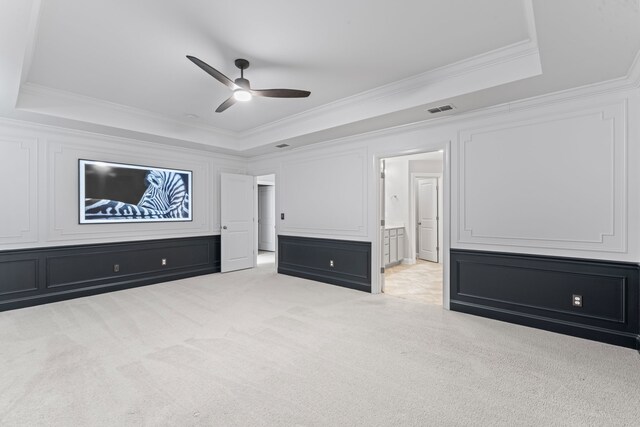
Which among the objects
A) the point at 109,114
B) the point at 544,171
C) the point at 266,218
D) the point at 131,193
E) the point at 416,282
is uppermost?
the point at 109,114

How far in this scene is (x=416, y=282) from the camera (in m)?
5.27

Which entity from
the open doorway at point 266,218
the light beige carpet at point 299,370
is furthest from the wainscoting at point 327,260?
the open doorway at point 266,218

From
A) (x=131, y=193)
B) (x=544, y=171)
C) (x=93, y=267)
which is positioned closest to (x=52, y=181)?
(x=131, y=193)

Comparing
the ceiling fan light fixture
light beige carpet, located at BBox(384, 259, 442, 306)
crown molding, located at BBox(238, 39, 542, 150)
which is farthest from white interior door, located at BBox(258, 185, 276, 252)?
the ceiling fan light fixture

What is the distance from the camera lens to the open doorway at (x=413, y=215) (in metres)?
6.49

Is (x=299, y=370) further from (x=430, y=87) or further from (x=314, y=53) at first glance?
(x=430, y=87)

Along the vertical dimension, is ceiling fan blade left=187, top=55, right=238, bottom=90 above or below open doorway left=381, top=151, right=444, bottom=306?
above

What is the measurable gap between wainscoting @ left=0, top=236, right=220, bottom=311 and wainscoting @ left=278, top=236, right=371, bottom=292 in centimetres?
157

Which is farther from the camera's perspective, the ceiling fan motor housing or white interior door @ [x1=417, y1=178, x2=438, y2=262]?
white interior door @ [x1=417, y1=178, x2=438, y2=262]

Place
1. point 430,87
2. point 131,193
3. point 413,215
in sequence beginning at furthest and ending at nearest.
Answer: point 413,215 → point 131,193 → point 430,87

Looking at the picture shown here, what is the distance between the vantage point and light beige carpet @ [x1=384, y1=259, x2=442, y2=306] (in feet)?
14.5

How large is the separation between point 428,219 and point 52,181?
7360 millimetres

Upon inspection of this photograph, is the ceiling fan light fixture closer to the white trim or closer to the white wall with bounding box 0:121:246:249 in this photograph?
the white trim

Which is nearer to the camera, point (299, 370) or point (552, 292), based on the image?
point (299, 370)
